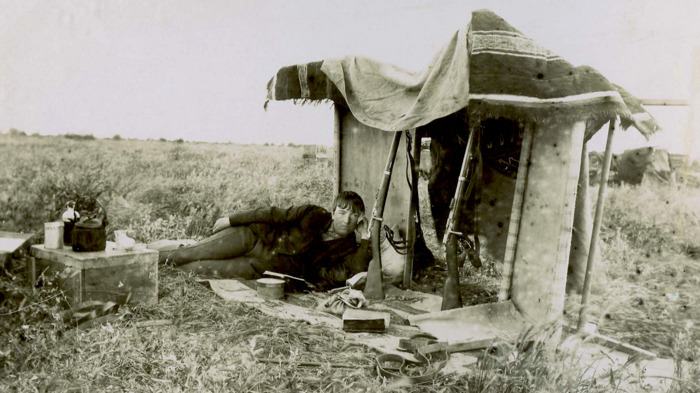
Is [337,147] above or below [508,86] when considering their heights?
below

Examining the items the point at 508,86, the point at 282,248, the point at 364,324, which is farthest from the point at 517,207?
the point at 282,248

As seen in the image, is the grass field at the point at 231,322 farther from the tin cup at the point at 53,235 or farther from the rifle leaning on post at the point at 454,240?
the rifle leaning on post at the point at 454,240

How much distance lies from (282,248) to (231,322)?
151cm

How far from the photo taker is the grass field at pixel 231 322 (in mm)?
2771

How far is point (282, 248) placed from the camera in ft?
17.5

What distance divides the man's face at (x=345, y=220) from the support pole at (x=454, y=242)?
1278mm

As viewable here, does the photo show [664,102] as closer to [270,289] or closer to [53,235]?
[270,289]

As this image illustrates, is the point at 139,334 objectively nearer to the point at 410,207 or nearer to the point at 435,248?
the point at 410,207

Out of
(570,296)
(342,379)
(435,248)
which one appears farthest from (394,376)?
(435,248)

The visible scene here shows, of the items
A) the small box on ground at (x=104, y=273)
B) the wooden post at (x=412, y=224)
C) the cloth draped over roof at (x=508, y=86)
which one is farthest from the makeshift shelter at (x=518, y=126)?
the small box on ground at (x=104, y=273)

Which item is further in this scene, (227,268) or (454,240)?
(227,268)

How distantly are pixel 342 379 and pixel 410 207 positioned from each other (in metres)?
2.88

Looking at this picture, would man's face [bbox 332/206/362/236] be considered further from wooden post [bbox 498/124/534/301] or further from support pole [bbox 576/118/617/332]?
support pole [bbox 576/118/617/332]

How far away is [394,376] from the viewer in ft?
Answer: 9.73
